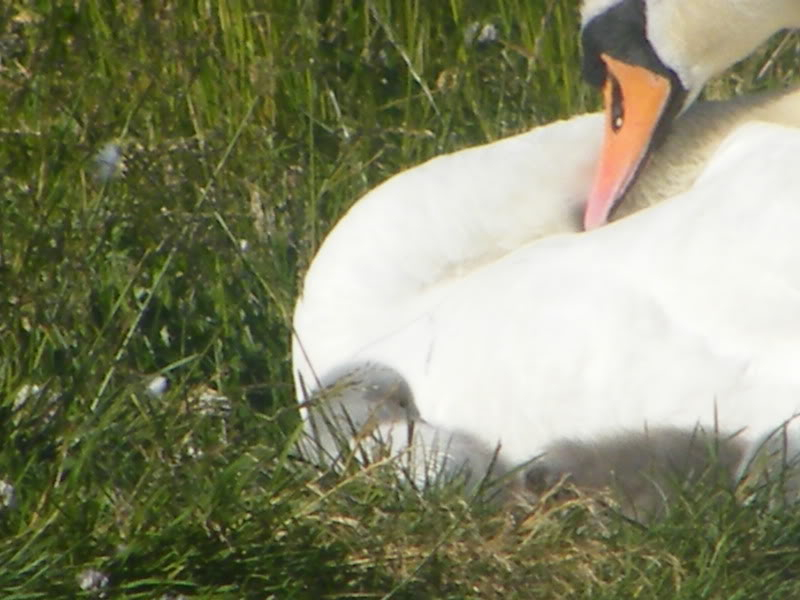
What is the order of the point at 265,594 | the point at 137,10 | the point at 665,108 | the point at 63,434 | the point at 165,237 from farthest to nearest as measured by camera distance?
the point at 137,10, the point at 665,108, the point at 165,237, the point at 63,434, the point at 265,594

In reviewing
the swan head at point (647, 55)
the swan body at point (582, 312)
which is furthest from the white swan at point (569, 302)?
the swan head at point (647, 55)

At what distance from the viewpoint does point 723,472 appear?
315 cm

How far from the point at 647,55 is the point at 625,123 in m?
0.15

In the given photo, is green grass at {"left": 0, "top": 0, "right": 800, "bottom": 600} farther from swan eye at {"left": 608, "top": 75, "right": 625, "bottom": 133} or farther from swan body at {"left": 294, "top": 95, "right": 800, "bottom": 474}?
swan eye at {"left": 608, "top": 75, "right": 625, "bottom": 133}

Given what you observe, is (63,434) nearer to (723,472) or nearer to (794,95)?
(723,472)

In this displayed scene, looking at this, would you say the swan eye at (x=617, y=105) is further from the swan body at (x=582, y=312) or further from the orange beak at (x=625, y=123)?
the swan body at (x=582, y=312)

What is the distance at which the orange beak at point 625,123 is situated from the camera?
159 inches

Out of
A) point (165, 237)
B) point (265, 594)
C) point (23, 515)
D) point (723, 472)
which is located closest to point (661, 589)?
point (723, 472)

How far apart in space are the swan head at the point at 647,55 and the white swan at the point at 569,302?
11 cm

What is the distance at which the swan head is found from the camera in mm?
4035

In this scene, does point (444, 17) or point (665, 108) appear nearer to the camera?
point (665, 108)

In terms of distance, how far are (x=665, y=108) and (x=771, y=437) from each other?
110 centimetres

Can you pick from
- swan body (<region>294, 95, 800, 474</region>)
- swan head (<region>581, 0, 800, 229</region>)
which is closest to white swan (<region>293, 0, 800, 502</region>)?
swan body (<region>294, 95, 800, 474</region>)

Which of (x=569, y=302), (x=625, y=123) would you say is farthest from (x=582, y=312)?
(x=625, y=123)
